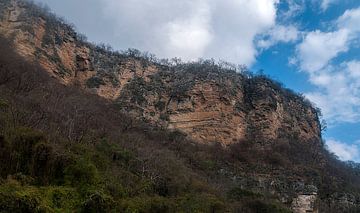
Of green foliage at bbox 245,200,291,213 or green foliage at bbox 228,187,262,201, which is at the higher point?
green foliage at bbox 228,187,262,201

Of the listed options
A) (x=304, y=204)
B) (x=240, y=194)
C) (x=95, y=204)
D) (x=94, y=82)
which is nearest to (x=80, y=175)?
(x=95, y=204)

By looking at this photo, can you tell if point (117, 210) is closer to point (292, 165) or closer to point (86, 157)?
point (86, 157)

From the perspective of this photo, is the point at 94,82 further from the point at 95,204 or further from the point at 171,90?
the point at 95,204

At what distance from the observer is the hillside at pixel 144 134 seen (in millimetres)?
21719

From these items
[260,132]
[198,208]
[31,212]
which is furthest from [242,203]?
[260,132]

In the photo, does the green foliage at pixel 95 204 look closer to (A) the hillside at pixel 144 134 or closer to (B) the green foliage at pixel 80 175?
(A) the hillside at pixel 144 134

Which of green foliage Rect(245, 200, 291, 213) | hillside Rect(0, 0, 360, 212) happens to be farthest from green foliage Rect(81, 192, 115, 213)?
green foliage Rect(245, 200, 291, 213)

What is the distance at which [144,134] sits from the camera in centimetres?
4375

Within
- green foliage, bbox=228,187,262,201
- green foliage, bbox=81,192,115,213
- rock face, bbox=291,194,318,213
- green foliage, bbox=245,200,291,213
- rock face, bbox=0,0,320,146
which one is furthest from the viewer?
rock face, bbox=0,0,320,146

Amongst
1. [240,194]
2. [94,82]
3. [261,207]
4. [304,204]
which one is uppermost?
[94,82]

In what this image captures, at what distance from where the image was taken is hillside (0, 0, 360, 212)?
2172cm

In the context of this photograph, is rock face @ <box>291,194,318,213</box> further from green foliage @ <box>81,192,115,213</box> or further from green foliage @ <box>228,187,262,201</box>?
Answer: green foliage @ <box>81,192,115,213</box>

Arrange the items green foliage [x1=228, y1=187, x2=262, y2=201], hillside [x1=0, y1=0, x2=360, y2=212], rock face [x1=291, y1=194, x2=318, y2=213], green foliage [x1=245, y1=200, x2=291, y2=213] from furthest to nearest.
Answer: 1. rock face [x1=291, y1=194, x2=318, y2=213]
2. green foliage [x1=228, y1=187, x2=262, y2=201]
3. green foliage [x1=245, y1=200, x2=291, y2=213]
4. hillside [x1=0, y1=0, x2=360, y2=212]

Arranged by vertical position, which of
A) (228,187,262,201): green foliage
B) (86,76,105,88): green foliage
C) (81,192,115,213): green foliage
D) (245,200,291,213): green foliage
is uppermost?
(86,76,105,88): green foliage
